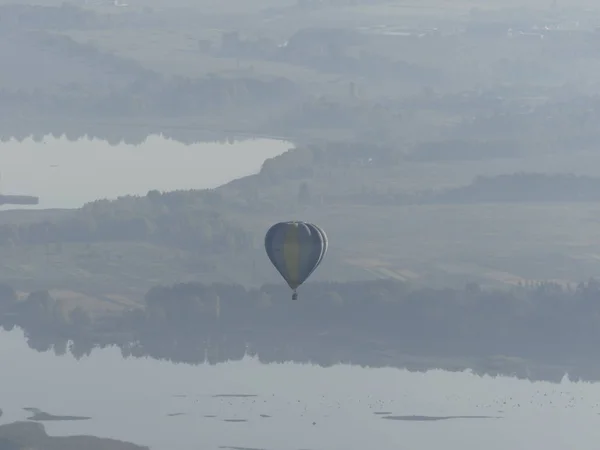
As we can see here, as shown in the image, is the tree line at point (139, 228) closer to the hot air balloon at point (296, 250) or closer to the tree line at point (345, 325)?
the tree line at point (345, 325)

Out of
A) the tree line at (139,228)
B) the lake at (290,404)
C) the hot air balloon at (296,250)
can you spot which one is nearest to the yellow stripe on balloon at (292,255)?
the hot air balloon at (296,250)

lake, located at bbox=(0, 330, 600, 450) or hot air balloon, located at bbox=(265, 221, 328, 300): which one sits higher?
hot air balloon, located at bbox=(265, 221, 328, 300)

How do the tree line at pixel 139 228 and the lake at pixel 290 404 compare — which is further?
the tree line at pixel 139 228

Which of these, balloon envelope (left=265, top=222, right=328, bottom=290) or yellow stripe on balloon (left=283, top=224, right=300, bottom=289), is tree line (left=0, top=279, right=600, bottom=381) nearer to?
balloon envelope (left=265, top=222, right=328, bottom=290)

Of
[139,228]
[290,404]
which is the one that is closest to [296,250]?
[290,404]

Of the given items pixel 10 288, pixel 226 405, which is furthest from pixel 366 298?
pixel 226 405

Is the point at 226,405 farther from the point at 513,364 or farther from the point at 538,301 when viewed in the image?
the point at 538,301

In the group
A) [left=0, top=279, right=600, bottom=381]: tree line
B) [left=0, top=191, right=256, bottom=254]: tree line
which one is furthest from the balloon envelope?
[left=0, top=191, right=256, bottom=254]: tree line
